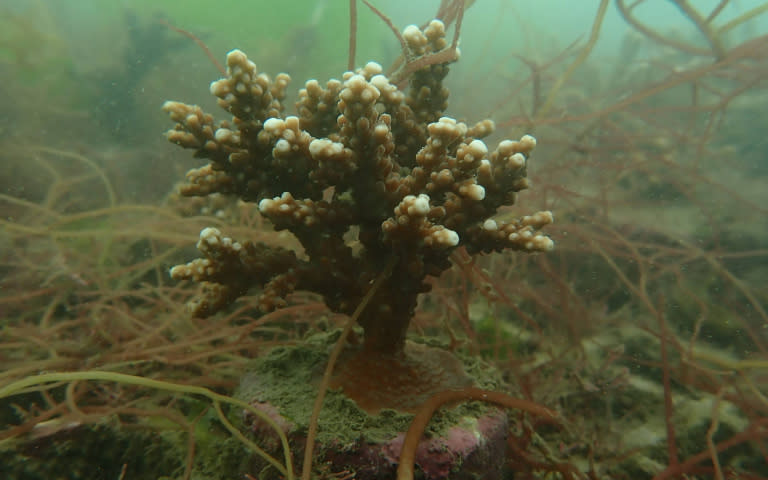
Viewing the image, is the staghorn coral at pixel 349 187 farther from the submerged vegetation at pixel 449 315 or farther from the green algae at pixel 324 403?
the green algae at pixel 324 403

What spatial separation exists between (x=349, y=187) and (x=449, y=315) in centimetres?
174

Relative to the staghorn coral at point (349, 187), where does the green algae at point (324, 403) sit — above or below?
below

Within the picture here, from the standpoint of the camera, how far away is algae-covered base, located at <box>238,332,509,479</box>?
1536 millimetres

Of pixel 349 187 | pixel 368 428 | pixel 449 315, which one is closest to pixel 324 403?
pixel 368 428

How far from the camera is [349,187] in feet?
5.90

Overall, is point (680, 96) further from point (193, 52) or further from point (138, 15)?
point (138, 15)

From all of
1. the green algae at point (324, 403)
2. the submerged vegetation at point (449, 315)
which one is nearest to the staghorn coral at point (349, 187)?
the submerged vegetation at point (449, 315)

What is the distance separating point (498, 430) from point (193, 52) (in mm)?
9536

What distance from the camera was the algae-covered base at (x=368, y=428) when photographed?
1536 mm

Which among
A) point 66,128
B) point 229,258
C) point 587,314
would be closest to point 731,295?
point 587,314

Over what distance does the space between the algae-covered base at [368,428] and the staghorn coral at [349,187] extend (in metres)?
0.37

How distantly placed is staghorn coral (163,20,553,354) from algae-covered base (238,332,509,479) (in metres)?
0.37

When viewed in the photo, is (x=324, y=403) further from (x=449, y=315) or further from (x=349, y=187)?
(x=449, y=315)

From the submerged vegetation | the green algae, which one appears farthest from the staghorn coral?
the green algae
